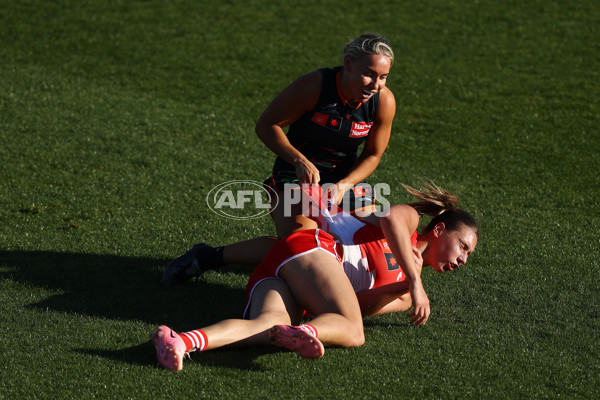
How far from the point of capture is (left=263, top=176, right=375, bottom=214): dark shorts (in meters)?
5.50

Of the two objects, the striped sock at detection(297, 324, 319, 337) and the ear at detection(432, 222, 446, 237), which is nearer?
the striped sock at detection(297, 324, 319, 337)

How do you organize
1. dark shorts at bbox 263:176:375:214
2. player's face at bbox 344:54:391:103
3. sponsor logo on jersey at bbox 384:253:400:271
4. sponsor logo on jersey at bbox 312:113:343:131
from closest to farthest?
sponsor logo on jersey at bbox 384:253:400:271 → player's face at bbox 344:54:391:103 → sponsor logo on jersey at bbox 312:113:343:131 → dark shorts at bbox 263:176:375:214

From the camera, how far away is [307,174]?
5.02 m

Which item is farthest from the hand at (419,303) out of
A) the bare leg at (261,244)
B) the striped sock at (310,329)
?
the bare leg at (261,244)

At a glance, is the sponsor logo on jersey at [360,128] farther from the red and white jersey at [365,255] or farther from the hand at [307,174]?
the red and white jersey at [365,255]

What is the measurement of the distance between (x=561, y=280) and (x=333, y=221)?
6.54 feet

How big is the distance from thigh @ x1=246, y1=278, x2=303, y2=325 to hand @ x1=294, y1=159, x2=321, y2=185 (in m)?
0.76

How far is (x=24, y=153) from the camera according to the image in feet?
26.9

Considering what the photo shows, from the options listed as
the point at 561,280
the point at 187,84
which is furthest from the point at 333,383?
the point at 187,84

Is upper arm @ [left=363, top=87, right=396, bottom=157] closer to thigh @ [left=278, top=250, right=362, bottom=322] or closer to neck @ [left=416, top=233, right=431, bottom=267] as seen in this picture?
neck @ [left=416, top=233, right=431, bottom=267]

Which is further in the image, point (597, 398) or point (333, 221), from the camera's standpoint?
point (333, 221)

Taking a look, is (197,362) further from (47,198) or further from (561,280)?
(47,198)

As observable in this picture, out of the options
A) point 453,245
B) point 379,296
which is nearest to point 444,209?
point 453,245

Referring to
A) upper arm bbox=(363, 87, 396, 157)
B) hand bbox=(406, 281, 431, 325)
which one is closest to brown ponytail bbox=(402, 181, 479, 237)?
hand bbox=(406, 281, 431, 325)
